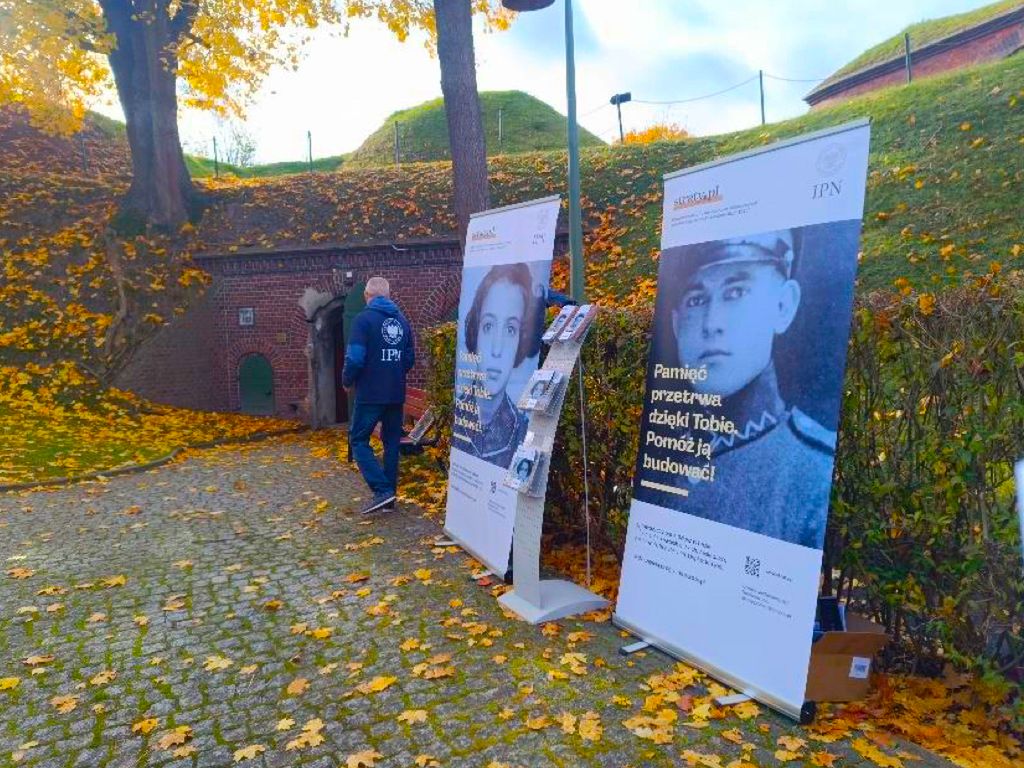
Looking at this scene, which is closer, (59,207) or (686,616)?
(686,616)

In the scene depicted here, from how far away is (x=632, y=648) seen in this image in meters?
4.25

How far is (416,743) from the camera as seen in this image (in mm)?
3385

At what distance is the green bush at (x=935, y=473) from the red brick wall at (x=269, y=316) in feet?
37.4

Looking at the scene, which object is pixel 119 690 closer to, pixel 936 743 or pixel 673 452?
pixel 673 452

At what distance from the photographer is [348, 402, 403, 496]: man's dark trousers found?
698 centimetres

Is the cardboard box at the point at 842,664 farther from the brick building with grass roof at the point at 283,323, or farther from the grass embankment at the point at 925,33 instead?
the grass embankment at the point at 925,33

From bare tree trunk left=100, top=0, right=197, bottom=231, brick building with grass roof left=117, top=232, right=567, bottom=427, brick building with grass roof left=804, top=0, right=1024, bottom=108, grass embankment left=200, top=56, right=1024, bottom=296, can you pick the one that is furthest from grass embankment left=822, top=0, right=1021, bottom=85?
bare tree trunk left=100, top=0, right=197, bottom=231

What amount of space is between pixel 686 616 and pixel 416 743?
1532 millimetres

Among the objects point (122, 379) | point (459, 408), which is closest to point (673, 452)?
point (459, 408)

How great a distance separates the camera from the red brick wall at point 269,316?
14.9 m

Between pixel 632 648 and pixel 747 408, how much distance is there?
4.94 ft

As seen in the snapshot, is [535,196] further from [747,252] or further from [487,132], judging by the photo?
[747,252]

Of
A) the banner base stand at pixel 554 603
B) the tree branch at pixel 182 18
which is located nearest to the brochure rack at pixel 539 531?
the banner base stand at pixel 554 603

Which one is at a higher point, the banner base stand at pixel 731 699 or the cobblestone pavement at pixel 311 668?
the banner base stand at pixel 731 699
